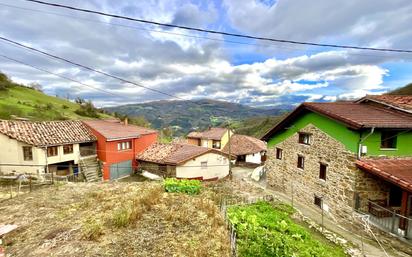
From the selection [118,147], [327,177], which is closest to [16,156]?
[118,147]

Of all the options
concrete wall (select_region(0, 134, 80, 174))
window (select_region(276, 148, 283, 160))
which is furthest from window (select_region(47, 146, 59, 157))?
window (select_region(276, 148, 283, 160))

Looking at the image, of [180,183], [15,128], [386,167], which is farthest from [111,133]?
[386,167]

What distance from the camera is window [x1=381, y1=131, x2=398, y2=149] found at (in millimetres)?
14336

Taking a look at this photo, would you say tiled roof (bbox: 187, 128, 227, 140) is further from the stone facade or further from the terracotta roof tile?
the terracotta roof tile

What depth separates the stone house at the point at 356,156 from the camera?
13.4m

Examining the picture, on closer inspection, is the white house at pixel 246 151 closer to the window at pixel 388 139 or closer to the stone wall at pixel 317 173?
the stone wall at pixel 317 173

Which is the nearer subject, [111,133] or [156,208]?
[156,208]

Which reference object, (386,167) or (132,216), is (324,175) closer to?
(386,167)

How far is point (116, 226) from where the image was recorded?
29.9 ft

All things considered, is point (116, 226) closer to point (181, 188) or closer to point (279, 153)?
point (181, 188)

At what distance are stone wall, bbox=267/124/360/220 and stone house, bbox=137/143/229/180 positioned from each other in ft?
28.7

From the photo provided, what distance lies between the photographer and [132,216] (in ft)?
31.3

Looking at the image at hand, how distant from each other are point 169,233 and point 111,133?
23.2 metres

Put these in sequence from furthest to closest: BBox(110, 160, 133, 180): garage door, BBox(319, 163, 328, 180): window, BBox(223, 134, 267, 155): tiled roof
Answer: BBox(223, 134, 267, 155): tiled roof, BBox(110, 160, 133, 180): garage door, BBox(319, 163, 328, 180): window
